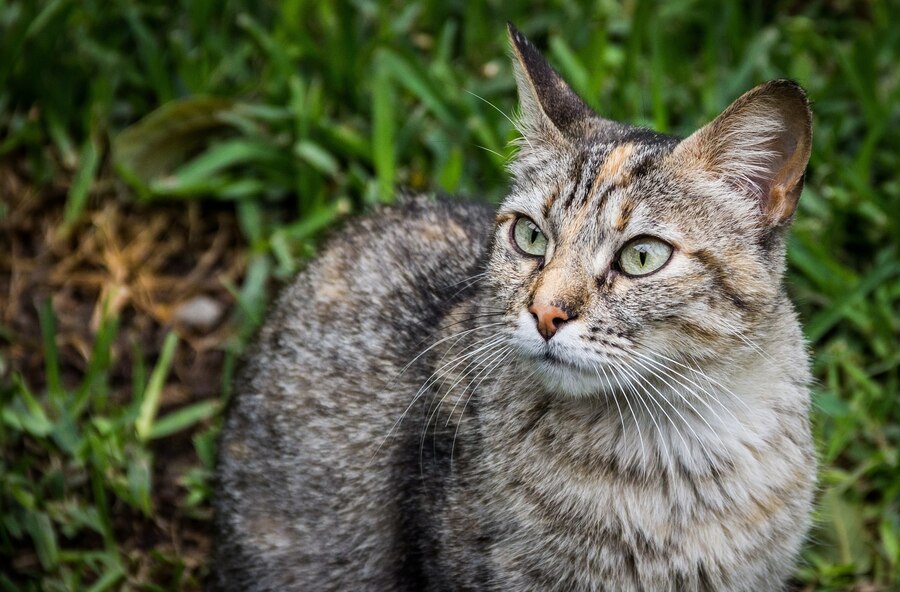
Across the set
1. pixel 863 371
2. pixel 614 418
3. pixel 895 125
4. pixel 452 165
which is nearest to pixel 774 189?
pixel 614 418

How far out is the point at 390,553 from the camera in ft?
11.9

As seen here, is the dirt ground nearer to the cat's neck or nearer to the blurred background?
the blurred background

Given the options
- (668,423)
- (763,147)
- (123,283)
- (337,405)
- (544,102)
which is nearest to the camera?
(763,147)

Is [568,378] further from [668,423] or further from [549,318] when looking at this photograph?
[668,423]

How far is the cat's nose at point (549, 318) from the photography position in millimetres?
2881

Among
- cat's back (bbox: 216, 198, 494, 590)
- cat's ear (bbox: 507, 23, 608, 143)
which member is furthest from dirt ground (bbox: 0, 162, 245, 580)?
cat's ear (bbox: 507, 23, 608, 143)

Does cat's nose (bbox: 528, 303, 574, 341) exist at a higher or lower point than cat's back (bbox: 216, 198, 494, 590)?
higher

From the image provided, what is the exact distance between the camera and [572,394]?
10.1 ft

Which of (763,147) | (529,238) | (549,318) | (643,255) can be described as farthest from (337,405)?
(763,147)

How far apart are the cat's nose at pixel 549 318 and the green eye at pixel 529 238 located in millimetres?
287

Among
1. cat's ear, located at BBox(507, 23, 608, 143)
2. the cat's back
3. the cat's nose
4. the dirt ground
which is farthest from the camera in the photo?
the dirt ground

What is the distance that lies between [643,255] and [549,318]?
317 millimetres

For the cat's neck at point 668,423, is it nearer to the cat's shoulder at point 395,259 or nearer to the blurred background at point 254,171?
the cat's shoulder at point 395,259

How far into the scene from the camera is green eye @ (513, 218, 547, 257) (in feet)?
10.4
